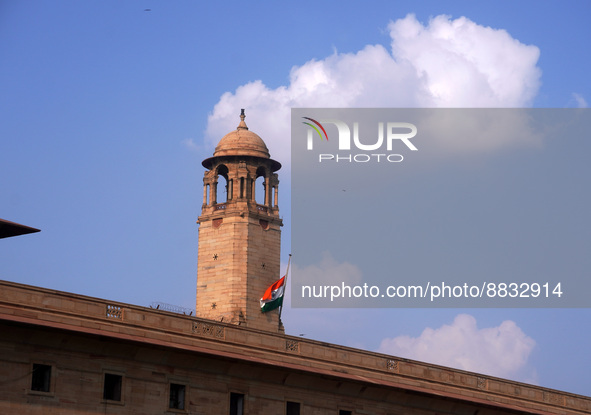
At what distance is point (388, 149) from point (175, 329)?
21104 millimetres

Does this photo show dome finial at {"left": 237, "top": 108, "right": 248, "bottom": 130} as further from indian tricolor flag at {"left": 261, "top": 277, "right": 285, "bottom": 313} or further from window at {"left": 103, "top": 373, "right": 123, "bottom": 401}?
window at {"left": 103, "top": 373, "right": 123, "bottom": 401}

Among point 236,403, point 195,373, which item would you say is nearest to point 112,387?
point 195,373

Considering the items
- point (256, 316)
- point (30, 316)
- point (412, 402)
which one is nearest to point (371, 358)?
point (412, 402)

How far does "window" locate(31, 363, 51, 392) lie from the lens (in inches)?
1984

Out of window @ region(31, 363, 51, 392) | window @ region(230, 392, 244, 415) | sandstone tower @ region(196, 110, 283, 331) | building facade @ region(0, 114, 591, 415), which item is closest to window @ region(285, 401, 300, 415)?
building facade @ region(0, 114, 591, 415)

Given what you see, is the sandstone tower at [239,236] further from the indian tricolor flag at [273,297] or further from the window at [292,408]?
the window at [292,408]

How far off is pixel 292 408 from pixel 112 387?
1050 cm

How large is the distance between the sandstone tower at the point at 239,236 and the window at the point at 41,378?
138 ft

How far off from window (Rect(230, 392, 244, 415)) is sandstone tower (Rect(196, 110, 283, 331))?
3465cm

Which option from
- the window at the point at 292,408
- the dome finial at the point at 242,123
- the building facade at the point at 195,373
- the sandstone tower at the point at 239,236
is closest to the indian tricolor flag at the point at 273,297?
the sandstone tower at the point at 239,236

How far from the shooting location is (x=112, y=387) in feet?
174

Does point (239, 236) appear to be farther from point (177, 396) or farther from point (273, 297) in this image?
point (177, 396)

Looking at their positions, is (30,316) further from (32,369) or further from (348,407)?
(348,407)

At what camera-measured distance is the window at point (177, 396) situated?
55250mm
